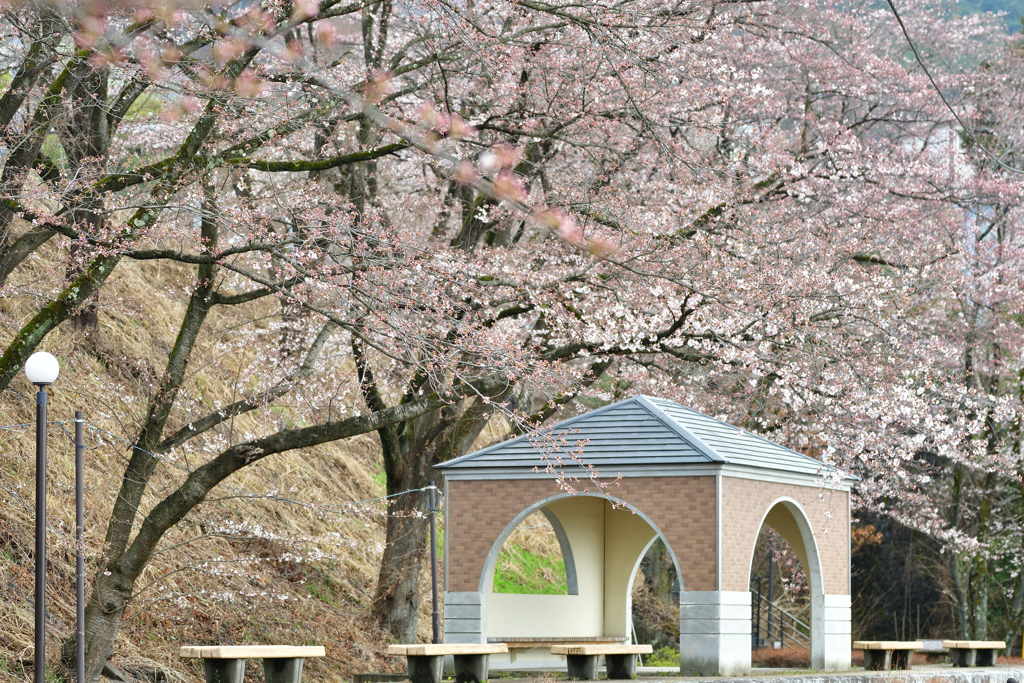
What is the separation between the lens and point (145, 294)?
63.9 ft

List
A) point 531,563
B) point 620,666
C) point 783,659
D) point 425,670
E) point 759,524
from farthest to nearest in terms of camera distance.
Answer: point 531,563 → point 783,659 → point 759,524 → point 620,666 → point 425,670

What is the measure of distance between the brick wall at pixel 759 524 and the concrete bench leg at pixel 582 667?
1542 millimetres

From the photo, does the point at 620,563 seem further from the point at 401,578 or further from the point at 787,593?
the point at 787,593

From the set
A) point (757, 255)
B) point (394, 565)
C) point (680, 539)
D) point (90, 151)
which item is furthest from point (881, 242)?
point (90, 151)

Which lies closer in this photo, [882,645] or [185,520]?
[882,645]

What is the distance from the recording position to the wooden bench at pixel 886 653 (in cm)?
1426

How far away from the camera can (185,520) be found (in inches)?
589

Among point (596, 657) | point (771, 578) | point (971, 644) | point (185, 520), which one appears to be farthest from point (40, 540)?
point (771, 578)

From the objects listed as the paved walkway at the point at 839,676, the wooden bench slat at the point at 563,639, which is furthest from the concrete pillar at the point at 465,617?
the wooden bench slat at the point at 563,639

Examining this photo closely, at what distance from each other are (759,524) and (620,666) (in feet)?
7.04

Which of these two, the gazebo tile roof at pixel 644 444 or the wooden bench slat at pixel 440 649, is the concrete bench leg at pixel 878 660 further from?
the wooden bench slat at pixel 440 649

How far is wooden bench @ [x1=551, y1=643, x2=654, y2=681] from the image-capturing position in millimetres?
11289

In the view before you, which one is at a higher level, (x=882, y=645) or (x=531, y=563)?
(x=531, y=563)

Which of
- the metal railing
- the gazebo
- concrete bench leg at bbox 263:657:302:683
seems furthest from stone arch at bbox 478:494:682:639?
the metal railing
